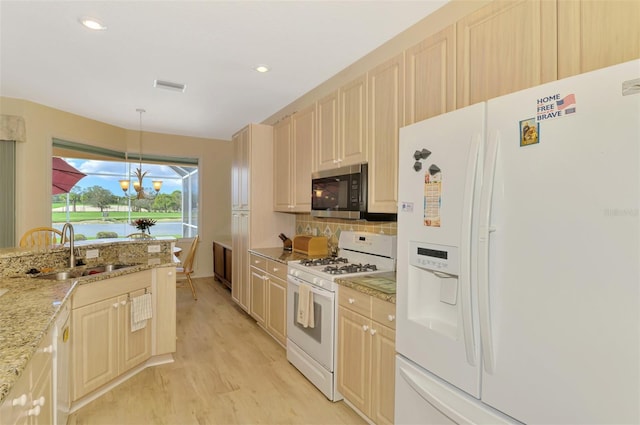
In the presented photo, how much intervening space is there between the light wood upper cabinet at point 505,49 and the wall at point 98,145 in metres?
5.18

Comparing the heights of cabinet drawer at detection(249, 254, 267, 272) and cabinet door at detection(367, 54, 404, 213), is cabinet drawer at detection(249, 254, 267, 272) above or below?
below

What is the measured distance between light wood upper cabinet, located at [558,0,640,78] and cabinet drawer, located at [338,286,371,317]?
1.54 meters

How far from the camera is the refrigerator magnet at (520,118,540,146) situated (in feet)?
3.72

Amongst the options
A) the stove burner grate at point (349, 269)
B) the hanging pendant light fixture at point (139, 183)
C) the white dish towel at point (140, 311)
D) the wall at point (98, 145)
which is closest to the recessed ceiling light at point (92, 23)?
the white dish towel at point (140, 311)

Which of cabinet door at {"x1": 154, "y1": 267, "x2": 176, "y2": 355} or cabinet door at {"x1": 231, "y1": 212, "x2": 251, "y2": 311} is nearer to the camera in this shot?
cabinet door at {"x1": 154, "y1": 267, "x2": 176, "y2": 355}

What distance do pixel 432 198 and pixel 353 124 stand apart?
4.79 ft

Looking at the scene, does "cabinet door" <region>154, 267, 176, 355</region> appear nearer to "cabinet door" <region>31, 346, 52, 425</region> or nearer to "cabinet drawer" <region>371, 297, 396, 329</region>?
"cabinet door" <region>31, 346, 52, 425</region>

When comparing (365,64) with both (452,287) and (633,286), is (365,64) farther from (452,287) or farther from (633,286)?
(633,286)

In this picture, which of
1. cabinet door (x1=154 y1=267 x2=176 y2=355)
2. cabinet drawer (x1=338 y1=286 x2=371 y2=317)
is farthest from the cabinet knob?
cabinet door (x1=154 y1=267 x2=176 y2=355)

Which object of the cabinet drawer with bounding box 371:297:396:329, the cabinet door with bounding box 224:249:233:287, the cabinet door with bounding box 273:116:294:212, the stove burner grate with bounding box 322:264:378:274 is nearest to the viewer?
the cabinet drawer with bounding box 371:297:396:329

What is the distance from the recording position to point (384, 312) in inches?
77.3

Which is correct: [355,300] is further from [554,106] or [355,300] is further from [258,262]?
[258,262]

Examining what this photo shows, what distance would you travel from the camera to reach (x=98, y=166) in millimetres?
5832

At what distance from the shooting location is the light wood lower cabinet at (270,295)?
325cm
